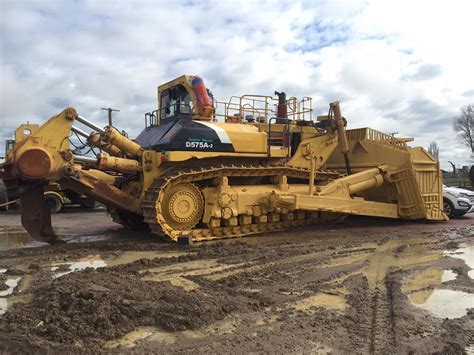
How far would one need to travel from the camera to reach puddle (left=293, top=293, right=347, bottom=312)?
4.36m

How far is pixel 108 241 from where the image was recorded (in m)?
8.53

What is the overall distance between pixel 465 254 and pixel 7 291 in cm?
680

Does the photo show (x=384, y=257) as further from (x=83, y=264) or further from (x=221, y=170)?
(x=83, y=264)

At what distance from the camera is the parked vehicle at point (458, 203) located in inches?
498

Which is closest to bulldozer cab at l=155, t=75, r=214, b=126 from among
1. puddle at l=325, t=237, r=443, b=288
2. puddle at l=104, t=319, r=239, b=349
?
puddle at l=325, t=237, r=443, b=288

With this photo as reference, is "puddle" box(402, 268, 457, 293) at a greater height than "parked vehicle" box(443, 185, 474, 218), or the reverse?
"parked vehicle" box(443, 185, 474, 218)

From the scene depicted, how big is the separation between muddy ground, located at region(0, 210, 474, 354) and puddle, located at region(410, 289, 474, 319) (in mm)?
11

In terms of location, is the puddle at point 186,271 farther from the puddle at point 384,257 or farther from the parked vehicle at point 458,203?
the parked vehicle at point 458,203

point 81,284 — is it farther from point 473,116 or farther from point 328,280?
point 473,116

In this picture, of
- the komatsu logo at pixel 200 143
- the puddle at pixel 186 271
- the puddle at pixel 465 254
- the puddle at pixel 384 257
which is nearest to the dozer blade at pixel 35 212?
the komatsu logo at pixel 200 143

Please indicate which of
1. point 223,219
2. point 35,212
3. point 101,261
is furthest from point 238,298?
point 35,212

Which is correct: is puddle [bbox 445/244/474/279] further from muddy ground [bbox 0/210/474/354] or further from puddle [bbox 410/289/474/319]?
puddle [bbox 410/289/474/319]

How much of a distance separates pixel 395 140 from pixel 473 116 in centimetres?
4855

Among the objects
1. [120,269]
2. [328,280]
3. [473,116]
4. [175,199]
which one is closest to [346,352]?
[328,280]
